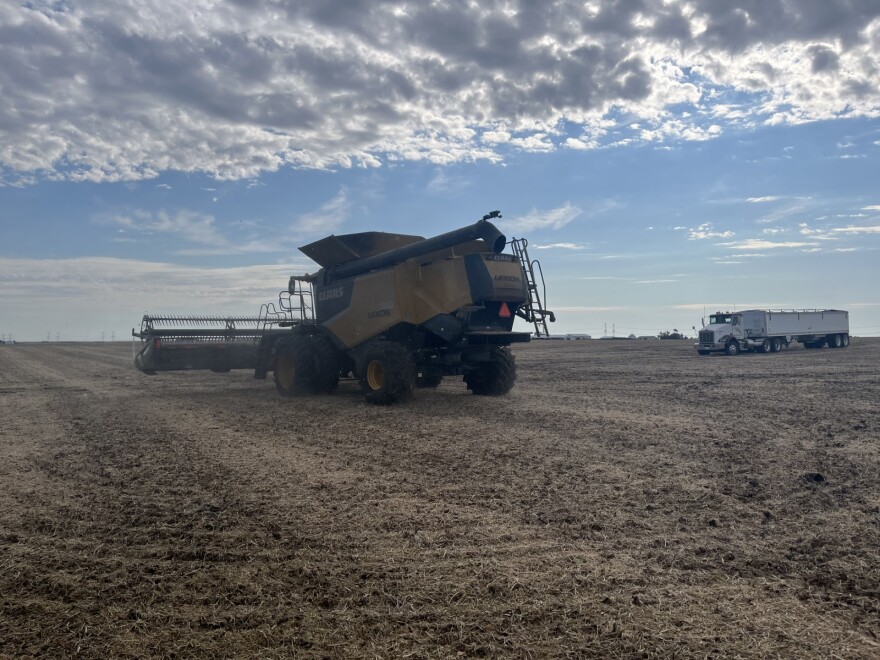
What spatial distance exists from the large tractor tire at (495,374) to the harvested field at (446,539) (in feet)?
11.3

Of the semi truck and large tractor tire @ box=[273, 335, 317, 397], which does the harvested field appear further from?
the semi truck

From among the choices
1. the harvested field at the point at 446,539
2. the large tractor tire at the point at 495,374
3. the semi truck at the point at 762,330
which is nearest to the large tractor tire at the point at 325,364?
the large tractor tire at the point at 495,374

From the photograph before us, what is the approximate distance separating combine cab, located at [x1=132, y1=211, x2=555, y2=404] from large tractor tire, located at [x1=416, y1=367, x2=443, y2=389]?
0.02m

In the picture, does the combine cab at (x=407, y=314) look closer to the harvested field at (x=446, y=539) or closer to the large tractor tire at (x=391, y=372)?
the large tractor tire at (x=391, y=372)

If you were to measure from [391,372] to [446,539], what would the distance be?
26.3 feet

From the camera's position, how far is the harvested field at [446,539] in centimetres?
386

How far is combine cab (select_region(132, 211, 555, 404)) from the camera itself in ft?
44.2

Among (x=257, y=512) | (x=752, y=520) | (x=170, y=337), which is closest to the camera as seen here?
→ (x=752, y=520)

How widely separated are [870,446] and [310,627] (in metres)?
7.43

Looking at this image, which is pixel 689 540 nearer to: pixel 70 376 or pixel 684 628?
pixel 684 628

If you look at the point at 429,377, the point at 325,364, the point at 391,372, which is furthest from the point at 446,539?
the point at 325,364

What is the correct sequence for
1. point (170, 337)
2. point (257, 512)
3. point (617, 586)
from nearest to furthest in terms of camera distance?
1. point (617, 586)
2. point (257, 512)
3. point (170, 337)

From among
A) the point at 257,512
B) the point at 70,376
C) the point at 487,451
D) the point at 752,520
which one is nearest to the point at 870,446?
the point at 752,520

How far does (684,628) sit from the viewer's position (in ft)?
12.6
